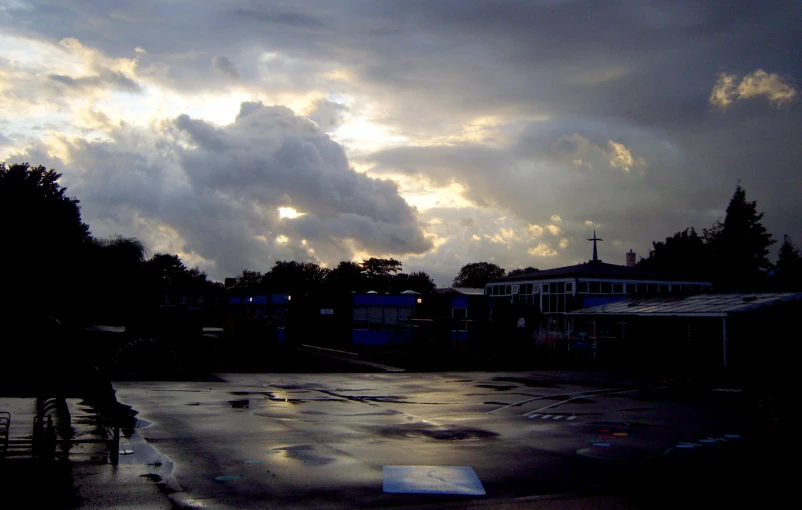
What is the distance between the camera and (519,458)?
34.1ft

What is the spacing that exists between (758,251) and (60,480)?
77.6m

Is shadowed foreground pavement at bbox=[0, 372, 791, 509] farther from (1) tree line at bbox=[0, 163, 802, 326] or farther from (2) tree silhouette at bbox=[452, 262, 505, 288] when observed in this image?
(2) tree silhouette at bbox=[452, 262, 505, 288]

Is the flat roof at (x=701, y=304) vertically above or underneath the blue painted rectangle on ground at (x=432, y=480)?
above

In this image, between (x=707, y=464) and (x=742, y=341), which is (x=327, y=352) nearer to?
(x=742, y=341)

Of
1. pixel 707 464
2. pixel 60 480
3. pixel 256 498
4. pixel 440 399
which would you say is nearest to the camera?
pixel 256 498

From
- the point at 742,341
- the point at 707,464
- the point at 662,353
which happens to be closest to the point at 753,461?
the point at 707,464

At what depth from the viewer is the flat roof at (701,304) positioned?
27.9m

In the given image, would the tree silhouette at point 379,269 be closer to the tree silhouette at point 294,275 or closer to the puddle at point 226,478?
the tree silhouette at point 294,275

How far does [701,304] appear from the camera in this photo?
31.1 meters

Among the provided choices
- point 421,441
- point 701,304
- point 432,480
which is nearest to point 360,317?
point 701,304

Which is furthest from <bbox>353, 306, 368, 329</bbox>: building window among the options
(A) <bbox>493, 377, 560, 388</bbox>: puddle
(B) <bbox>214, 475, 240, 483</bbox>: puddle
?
(B) <bbox>214, 475, 240, 483</bbox>: puddle

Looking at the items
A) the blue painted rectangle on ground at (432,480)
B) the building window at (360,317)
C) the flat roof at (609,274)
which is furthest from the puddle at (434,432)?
the flat roof at (609,274)

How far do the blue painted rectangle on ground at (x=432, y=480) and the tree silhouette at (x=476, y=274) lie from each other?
11263 centimetres

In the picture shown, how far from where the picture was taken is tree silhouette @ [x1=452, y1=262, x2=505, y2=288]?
123125mm
